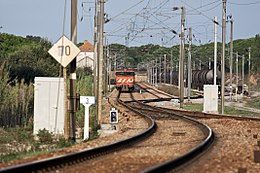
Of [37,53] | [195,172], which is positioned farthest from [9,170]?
[37,53]

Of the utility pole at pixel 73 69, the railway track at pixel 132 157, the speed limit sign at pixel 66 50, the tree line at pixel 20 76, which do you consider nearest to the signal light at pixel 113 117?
the railway track at pixel 132 157

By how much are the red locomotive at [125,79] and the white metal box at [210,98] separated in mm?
41198

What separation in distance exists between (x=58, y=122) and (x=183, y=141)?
5302mm

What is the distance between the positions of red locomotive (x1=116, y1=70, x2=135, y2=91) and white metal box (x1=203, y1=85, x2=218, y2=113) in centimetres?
4120

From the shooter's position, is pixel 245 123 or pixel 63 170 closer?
pixel 63 170

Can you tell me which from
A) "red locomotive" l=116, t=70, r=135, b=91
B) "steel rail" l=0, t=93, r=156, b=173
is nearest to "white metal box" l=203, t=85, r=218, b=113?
"steel rail" l=0, t=93, r=156, b=173

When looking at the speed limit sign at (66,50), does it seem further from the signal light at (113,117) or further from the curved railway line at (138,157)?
the signal light at (113,117)

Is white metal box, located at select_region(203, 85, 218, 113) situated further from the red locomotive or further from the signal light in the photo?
the red locomotive

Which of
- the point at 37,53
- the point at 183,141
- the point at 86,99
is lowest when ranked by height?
the point at 183,141

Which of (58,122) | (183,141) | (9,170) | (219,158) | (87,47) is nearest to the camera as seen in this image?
(9,170)

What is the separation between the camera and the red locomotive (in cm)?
7600

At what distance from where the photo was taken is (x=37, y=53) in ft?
173

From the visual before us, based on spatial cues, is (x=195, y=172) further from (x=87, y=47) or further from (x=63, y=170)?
(x=87, y=47)

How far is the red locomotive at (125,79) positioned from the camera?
76000mm
